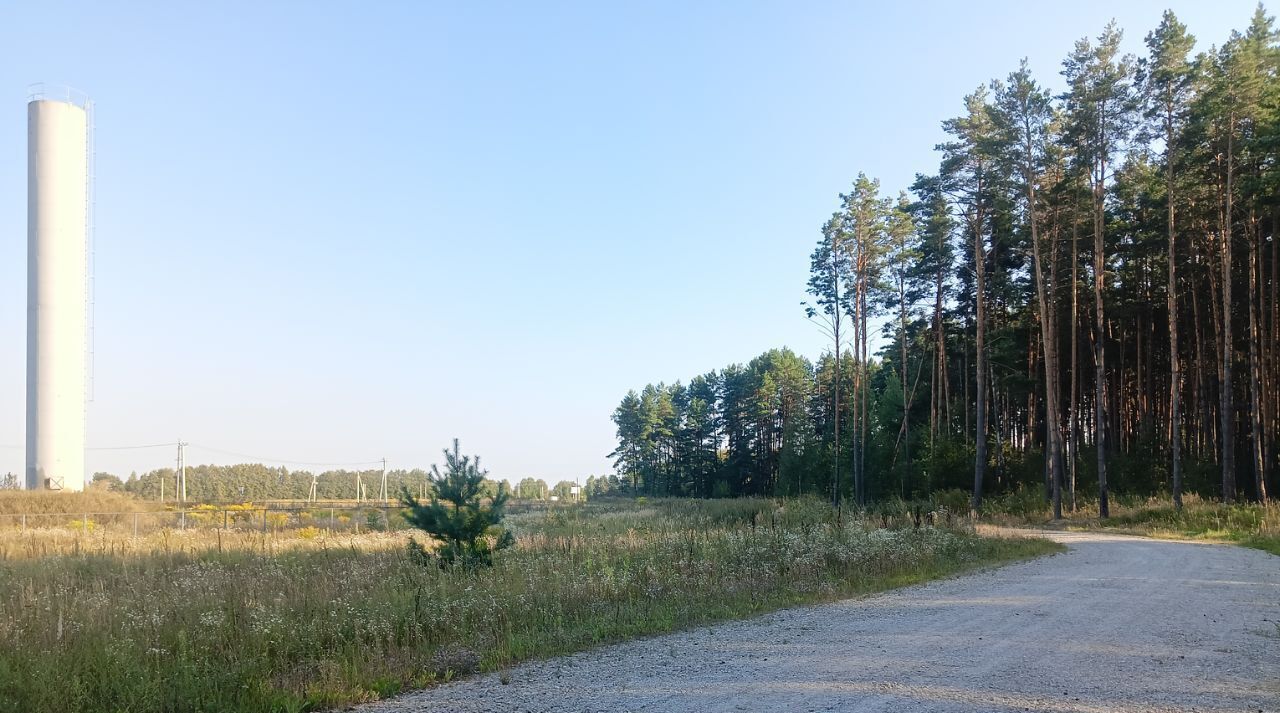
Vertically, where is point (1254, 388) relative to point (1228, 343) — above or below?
below

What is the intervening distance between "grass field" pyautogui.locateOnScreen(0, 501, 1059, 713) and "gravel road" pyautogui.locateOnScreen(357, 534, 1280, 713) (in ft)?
2.40

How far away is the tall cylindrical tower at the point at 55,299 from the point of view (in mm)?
39656

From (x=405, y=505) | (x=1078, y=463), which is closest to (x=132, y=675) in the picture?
(x=405, y=505)

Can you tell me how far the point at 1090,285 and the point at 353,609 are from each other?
3629 cm

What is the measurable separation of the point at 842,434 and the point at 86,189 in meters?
48.6

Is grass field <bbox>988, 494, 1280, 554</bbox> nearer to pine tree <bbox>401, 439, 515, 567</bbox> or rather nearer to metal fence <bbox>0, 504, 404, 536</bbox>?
pine tree <bbox>401, 439, 515, 567</bbox>

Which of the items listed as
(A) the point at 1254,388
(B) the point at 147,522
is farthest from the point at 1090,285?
(B) the point at 147,522

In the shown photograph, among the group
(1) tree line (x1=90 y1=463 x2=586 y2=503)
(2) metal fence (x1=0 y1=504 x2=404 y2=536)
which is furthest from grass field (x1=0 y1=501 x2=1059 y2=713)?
(1) tree line (x1=90 y1=463 x2=586 y2=503)

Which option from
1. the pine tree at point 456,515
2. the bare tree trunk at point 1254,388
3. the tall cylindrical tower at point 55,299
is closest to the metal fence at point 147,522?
the tall cylindrical tower at point 55,299

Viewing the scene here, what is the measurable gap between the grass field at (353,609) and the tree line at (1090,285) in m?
18.0

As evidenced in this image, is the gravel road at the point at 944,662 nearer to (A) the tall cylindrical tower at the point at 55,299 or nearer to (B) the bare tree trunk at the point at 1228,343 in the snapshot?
(B) the bare tree trunk at the point at 1228,343

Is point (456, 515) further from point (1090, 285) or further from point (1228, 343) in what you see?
point (1090, 285)

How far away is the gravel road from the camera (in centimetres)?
571

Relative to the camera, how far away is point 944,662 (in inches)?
267
